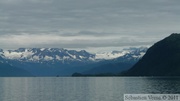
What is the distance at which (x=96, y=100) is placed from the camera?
490 feet

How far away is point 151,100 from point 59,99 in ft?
202

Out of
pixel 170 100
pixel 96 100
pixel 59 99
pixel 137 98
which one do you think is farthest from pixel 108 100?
pixel 137 98

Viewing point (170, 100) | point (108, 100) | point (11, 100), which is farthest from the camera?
point (11, 100)

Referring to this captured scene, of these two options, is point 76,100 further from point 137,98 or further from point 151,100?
point 137,98

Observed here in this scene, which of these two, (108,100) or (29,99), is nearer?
(108,100)

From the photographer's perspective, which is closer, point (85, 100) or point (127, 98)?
point (127, 98)

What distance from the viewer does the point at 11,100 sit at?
156500 mm

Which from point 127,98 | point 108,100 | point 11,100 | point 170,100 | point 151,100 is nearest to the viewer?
point 127,98

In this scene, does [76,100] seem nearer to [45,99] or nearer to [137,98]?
[45,99]

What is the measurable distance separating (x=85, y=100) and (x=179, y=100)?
41.9m

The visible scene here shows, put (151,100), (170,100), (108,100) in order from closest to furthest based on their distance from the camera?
(151,100)
(170,100)
(108,100)

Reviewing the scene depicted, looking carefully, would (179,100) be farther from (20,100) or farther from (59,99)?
(20,100)

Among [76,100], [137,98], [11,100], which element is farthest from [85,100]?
[137,98]

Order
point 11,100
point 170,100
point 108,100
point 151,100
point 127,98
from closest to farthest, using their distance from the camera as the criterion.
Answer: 1. point 127,98
2. point 151,100
3. point 170,100
4. point 108,100
5. point 11,100
